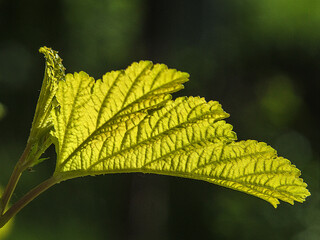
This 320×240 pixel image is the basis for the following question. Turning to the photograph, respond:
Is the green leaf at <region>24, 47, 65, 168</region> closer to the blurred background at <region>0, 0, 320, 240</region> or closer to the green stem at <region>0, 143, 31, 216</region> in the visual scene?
the green stem at <region>0, 143, 31, 216</region>

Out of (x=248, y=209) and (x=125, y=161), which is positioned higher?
(x=248, y=209)

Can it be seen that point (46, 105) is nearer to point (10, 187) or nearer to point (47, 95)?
point (47, 95)

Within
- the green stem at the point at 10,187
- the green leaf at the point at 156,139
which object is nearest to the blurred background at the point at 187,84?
the green leaf at the point at 156,139


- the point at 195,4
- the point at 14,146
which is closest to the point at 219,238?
the point at 14,146

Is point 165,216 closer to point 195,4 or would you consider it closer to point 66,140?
point 195,4

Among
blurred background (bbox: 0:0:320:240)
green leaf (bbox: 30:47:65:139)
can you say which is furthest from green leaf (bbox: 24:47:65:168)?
blurred background (bbox: 0:0:320:240)

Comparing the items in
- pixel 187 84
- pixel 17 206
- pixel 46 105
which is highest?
pixel 187 84

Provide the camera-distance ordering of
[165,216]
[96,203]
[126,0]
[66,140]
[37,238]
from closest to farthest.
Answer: [66,140] → [37,238] → [165,216] → [96,203] → [126,0]

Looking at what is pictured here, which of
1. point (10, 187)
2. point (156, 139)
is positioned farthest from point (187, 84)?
point (10, 187)
